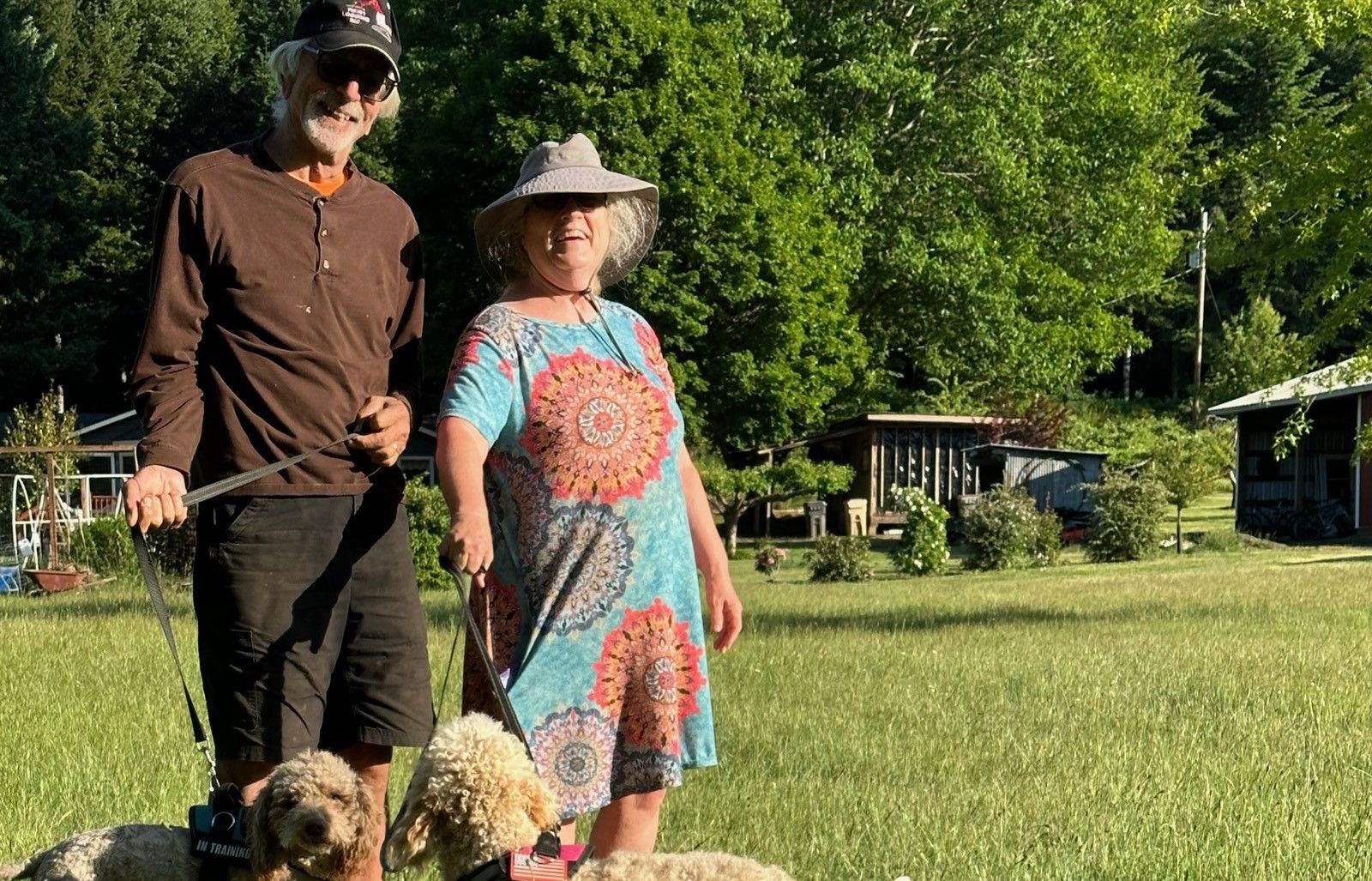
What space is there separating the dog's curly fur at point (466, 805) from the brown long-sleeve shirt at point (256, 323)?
3.88 ft

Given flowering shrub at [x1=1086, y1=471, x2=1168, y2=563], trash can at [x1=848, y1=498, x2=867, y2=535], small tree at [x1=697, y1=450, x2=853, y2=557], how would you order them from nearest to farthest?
flowering shrub at [x1=1086, y1=471, x2=1168, y2=563]
small tree at [x1=697, y1=450, x2=853, y2=557]
trash can at [x1=848, y1=498, x2=867, y2=535]

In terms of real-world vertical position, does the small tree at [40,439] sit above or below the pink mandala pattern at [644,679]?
above

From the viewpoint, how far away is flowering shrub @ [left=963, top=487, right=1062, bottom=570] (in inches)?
1219

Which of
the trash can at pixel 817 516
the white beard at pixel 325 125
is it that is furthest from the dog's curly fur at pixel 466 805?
the trash can at pixel 817 516

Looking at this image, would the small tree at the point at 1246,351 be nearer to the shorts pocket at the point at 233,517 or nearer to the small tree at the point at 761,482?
the small tree at the point at 761,482

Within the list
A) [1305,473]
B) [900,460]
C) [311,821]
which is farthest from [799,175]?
[311,821]

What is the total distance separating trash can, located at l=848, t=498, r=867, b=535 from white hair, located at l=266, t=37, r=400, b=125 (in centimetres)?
3950

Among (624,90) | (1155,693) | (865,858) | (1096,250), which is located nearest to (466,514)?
(865,858)

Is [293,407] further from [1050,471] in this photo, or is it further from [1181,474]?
[1050,471]

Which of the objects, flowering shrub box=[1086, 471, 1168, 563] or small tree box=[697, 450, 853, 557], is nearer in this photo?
flowering shrub box=[1086, 471, 1168, 563]

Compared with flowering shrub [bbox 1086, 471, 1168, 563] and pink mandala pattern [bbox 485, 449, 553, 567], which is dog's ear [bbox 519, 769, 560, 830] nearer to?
pink mandala pattern [bbox 485, 449, 553, 567]

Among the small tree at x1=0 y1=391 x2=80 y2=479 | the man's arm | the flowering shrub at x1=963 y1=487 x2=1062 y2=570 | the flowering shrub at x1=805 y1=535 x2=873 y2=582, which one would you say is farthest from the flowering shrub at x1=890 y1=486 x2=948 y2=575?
the man's arm

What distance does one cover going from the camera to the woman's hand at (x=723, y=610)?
4.65m

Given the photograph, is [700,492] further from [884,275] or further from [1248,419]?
[1248,419]
